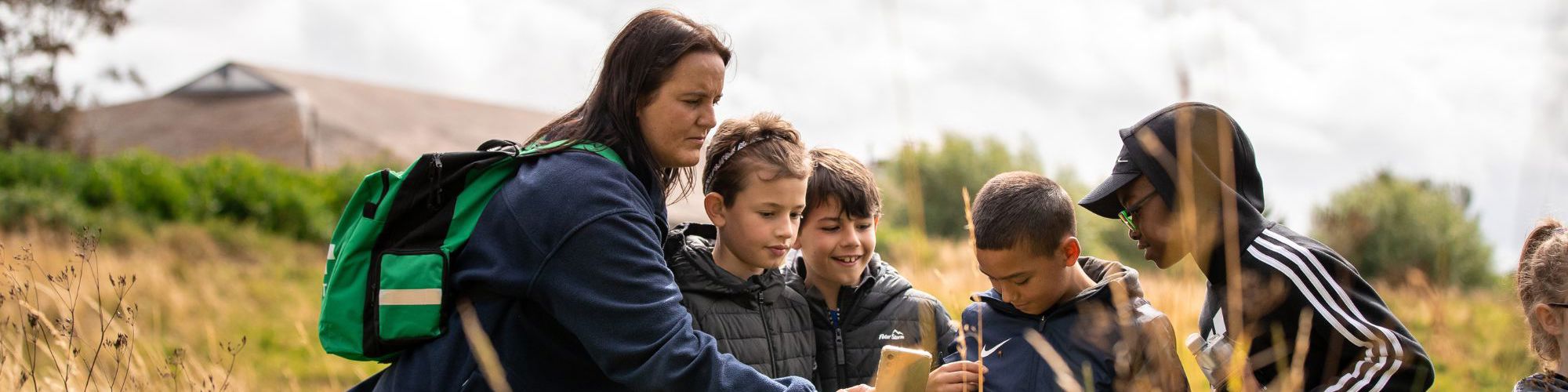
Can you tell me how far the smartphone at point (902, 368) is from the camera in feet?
7.28

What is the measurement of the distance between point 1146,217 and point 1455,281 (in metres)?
40.4

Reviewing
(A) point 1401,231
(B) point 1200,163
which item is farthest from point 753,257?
(A) point 1401,231

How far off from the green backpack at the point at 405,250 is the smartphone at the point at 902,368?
744 mm

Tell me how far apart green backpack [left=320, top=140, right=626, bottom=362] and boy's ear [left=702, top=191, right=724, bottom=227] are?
0.86 m

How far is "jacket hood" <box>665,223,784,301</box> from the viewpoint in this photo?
10.6ft

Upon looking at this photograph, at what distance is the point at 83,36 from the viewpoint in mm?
24594

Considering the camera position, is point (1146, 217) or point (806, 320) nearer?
point (1146, 217)

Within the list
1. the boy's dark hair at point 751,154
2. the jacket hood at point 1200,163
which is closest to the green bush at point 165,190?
the boy's dark hair at point 751,154

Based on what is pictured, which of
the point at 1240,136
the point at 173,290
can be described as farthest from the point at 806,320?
the point at 173,290

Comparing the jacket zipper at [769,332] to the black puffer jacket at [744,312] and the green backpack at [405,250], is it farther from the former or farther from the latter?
the green backpack at [405,250]

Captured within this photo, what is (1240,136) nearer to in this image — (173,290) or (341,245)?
(341,245)

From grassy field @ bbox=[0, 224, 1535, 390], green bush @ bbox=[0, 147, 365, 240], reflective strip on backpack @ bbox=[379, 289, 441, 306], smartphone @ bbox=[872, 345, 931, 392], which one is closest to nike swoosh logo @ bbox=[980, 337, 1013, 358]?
smartphone @ bbox=[872, 345, 931, 392]

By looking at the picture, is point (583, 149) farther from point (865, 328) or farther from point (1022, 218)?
point (865, 328)

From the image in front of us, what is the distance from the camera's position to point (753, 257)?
3.25 m
